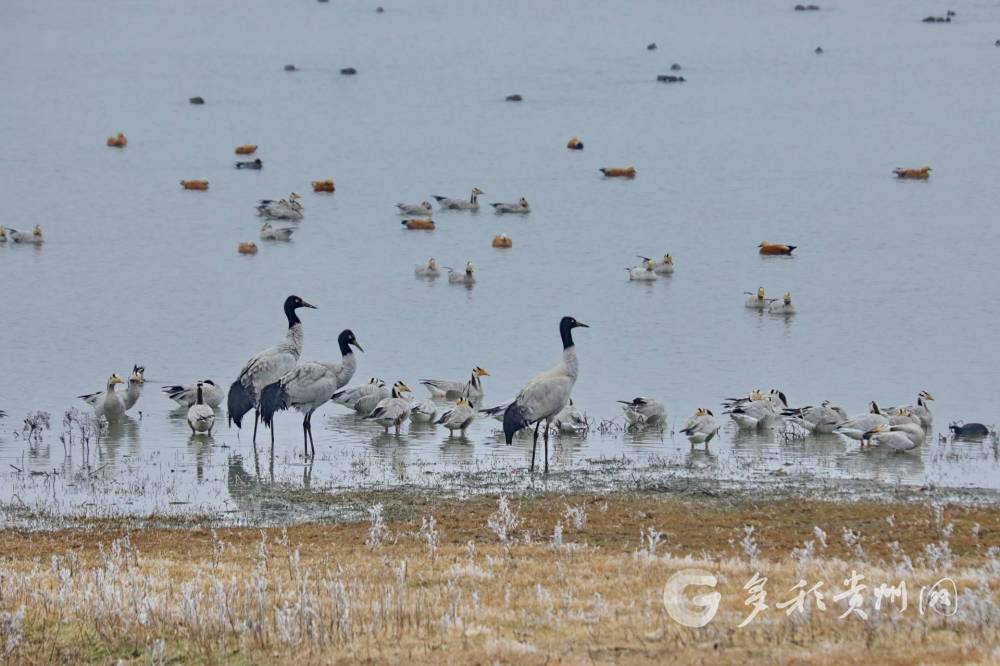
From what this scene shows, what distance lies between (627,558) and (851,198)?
42.4m

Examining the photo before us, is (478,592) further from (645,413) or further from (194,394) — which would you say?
(194,394)

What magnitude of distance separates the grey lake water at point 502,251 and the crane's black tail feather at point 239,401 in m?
0.47

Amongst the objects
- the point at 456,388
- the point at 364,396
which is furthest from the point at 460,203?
the point at 364,396

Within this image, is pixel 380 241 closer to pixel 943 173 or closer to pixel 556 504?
pixel 943 173

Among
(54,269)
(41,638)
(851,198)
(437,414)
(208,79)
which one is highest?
(208,79)

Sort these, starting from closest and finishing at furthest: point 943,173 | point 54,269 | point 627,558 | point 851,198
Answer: point 627,558, point 54,269, point 851,198, point 943,173

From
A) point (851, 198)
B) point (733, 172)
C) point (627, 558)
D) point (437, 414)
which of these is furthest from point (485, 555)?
point (733, 172)

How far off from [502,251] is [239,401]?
21.2 m

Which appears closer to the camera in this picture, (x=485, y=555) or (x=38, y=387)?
(x=485, y=555)

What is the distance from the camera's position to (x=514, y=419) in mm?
21828

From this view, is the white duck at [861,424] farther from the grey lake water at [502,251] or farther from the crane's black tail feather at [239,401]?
the crane's black tail feather at [239,401]

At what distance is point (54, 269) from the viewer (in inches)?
1638

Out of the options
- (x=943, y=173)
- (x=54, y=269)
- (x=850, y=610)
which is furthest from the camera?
(x=943, y=173)

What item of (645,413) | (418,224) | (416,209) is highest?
(416,209)
